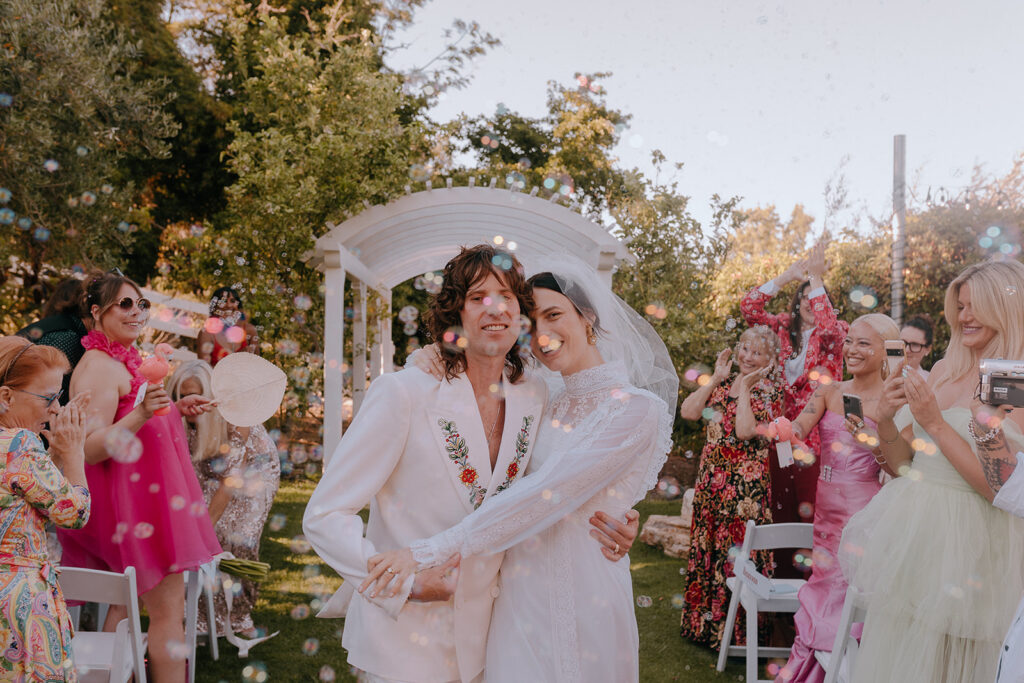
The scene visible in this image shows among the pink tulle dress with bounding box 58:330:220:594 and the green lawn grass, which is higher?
the pink tulle dress with bounding box 58:330:220:594

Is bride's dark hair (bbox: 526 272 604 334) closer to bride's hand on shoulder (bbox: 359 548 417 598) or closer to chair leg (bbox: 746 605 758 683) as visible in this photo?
bride's hand on shoulder (bbox: 359 548 417 598)

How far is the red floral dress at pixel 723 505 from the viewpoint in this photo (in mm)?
4691

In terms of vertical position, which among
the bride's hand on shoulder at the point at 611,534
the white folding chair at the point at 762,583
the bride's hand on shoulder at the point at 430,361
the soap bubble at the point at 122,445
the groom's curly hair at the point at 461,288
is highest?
the groom's curly hair at the point at 461,288

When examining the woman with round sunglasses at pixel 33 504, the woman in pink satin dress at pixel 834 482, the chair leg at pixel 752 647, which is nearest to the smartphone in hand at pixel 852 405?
the woman in pink satin dress at pixel 834 482

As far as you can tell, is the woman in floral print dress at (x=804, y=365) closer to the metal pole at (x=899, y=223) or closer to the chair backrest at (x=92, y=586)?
the chair backrest at (x=92, y=586)

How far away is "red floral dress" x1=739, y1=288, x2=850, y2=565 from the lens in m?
4.79

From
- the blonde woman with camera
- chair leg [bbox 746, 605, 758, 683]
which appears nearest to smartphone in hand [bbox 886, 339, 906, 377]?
the blonde woman with camera

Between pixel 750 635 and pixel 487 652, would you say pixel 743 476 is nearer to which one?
pixel 750 635

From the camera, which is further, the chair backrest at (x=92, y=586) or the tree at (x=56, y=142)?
the tree at (x=56, y=142)

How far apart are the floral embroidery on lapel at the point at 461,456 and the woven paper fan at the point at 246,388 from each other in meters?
1.64

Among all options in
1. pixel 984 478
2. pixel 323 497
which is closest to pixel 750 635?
pixel 984 478

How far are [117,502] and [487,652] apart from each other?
2057 millimetres

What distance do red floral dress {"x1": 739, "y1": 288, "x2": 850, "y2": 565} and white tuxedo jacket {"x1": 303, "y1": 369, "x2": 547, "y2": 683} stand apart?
317cm

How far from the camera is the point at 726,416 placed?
477cm
